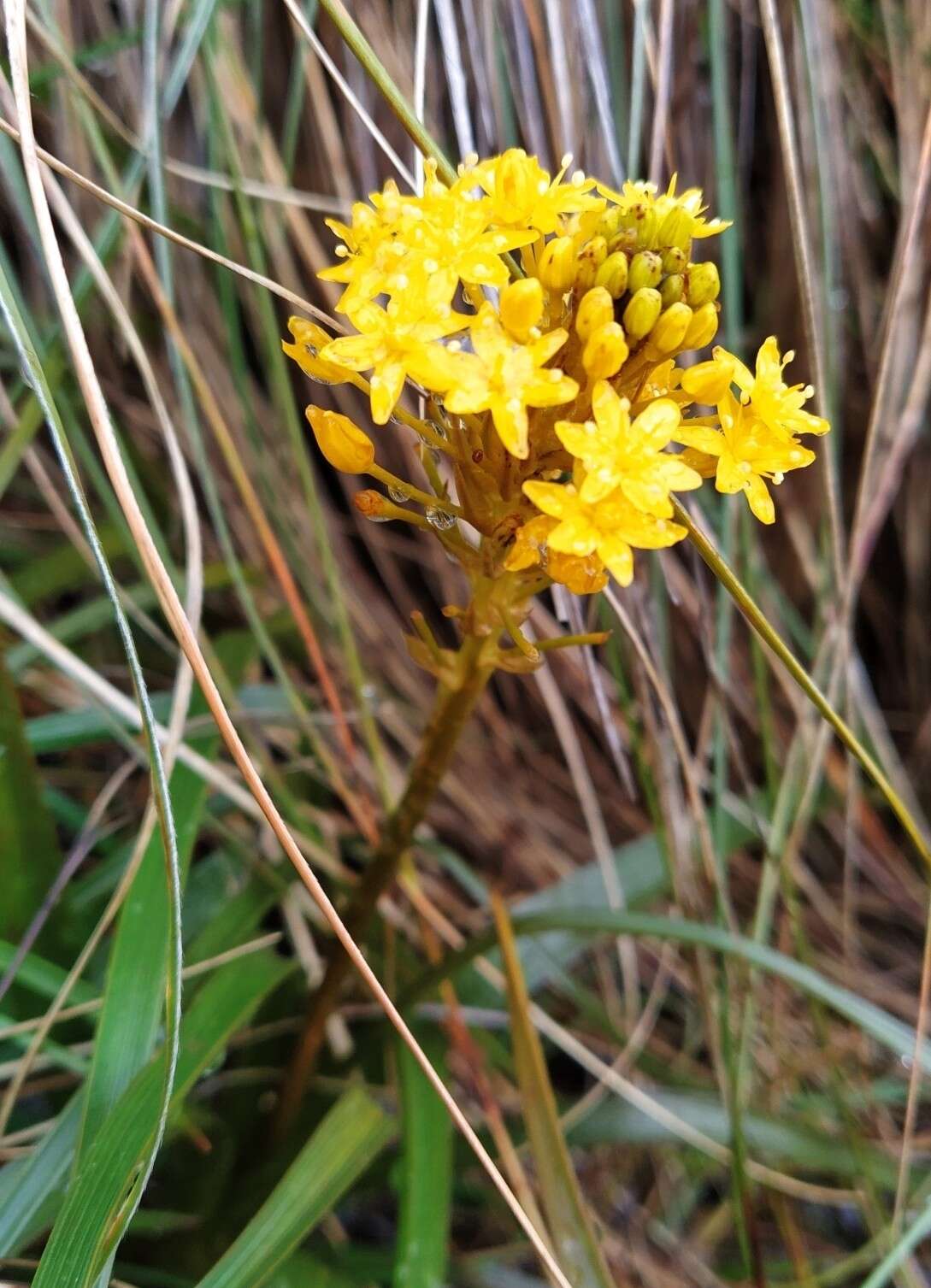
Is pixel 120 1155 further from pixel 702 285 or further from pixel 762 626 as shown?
pixel 702 285

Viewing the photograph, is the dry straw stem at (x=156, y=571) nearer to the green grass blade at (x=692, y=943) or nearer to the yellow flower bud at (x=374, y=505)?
the yellow flower bud at (x=374, y=505)

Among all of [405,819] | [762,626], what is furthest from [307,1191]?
[762,626]

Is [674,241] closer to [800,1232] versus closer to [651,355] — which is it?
[651,355]

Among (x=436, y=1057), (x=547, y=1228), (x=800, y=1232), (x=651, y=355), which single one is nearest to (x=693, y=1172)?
(x=800, y=1232)

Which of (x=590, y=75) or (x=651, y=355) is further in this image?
(x=590, y=75)

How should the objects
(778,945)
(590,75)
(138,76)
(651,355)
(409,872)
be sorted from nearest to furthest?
(651,355), (590,75), (409,872), (138,76), (778,945)

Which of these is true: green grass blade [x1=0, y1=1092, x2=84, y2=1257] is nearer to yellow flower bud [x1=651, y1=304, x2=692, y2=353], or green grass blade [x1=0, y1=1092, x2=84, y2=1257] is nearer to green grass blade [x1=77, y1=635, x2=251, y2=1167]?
green grass blade [x1=77, y1=635, x2=251, y2=1167]

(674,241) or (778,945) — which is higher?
(674,241)

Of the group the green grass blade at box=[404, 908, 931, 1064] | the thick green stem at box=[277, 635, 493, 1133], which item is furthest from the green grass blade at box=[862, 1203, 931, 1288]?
the thick green stem at box=[277, 635, 493, 1133]
